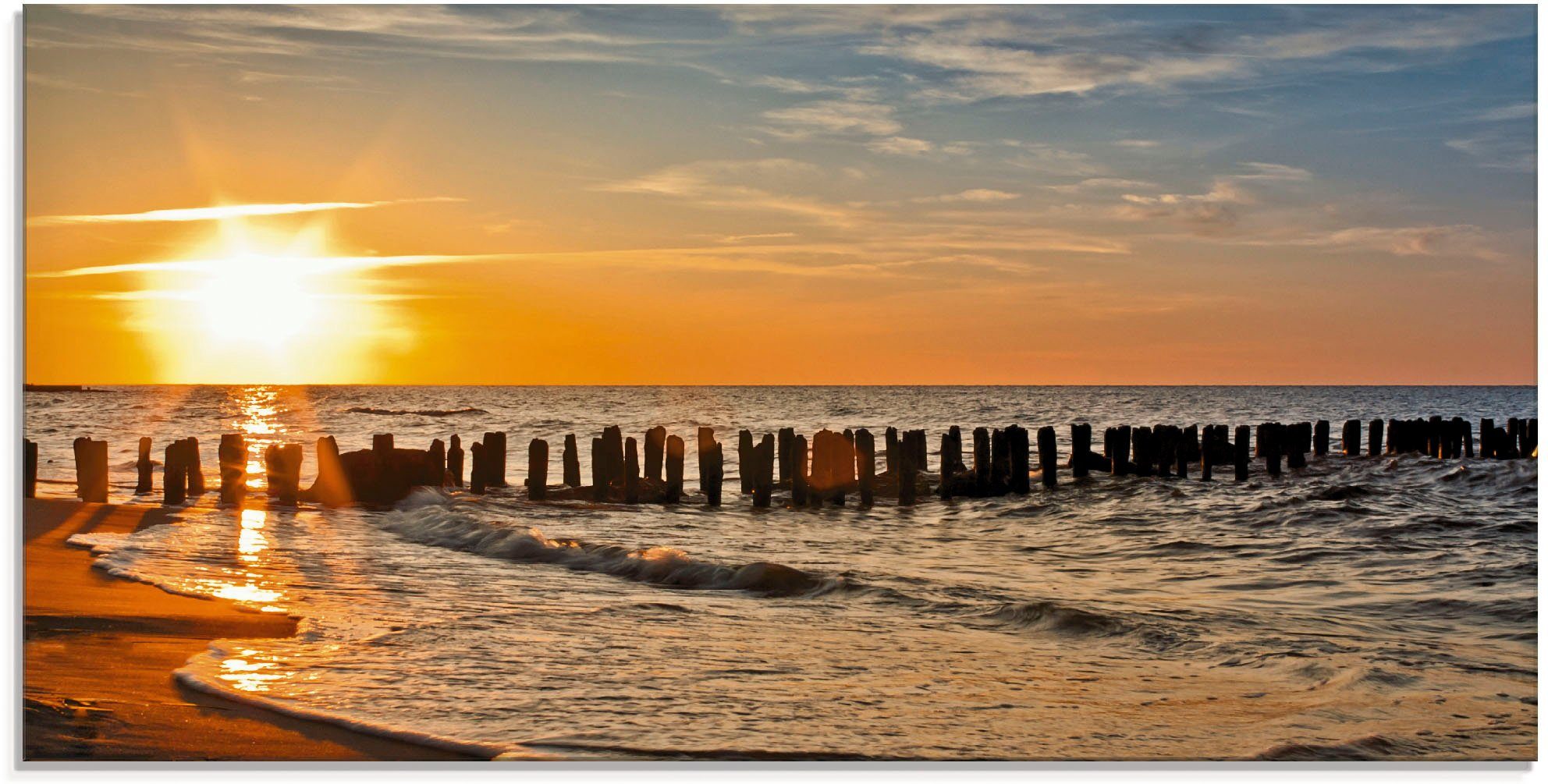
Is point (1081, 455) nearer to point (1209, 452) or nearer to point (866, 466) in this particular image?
point (1209, 452)

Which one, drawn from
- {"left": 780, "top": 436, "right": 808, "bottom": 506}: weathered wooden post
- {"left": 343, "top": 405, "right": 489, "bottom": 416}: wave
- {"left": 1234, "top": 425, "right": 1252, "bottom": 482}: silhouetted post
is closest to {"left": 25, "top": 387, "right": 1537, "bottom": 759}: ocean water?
{"left": 780, "top": 436, "right": 808, "bottom": 506}: weathered wooden post

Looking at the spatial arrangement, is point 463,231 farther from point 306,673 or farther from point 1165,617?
point 1165,617

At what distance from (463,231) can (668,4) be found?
7.25 ft

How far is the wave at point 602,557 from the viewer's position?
995cm

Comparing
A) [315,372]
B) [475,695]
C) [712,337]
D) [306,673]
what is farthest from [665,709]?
[712,337]

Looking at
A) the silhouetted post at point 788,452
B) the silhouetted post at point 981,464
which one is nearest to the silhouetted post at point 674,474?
the silhouetted post at point 788,452

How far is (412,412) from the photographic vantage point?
6378 centimetres

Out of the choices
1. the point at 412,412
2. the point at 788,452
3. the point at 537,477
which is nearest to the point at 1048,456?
the point at 788,452

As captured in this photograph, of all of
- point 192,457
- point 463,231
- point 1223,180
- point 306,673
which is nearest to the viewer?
point 306,673

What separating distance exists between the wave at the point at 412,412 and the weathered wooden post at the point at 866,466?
45.6 meters

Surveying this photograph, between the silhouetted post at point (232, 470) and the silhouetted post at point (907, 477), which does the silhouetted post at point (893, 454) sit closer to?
the silhouetted post at point (907, 477)

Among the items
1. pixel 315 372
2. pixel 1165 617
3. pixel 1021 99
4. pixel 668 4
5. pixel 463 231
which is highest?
pixel 668 4

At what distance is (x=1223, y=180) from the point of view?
773 cm

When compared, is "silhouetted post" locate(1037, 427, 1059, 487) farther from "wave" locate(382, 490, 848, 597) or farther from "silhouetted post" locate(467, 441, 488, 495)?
"wave" locate(382, 490, 848, 597)
